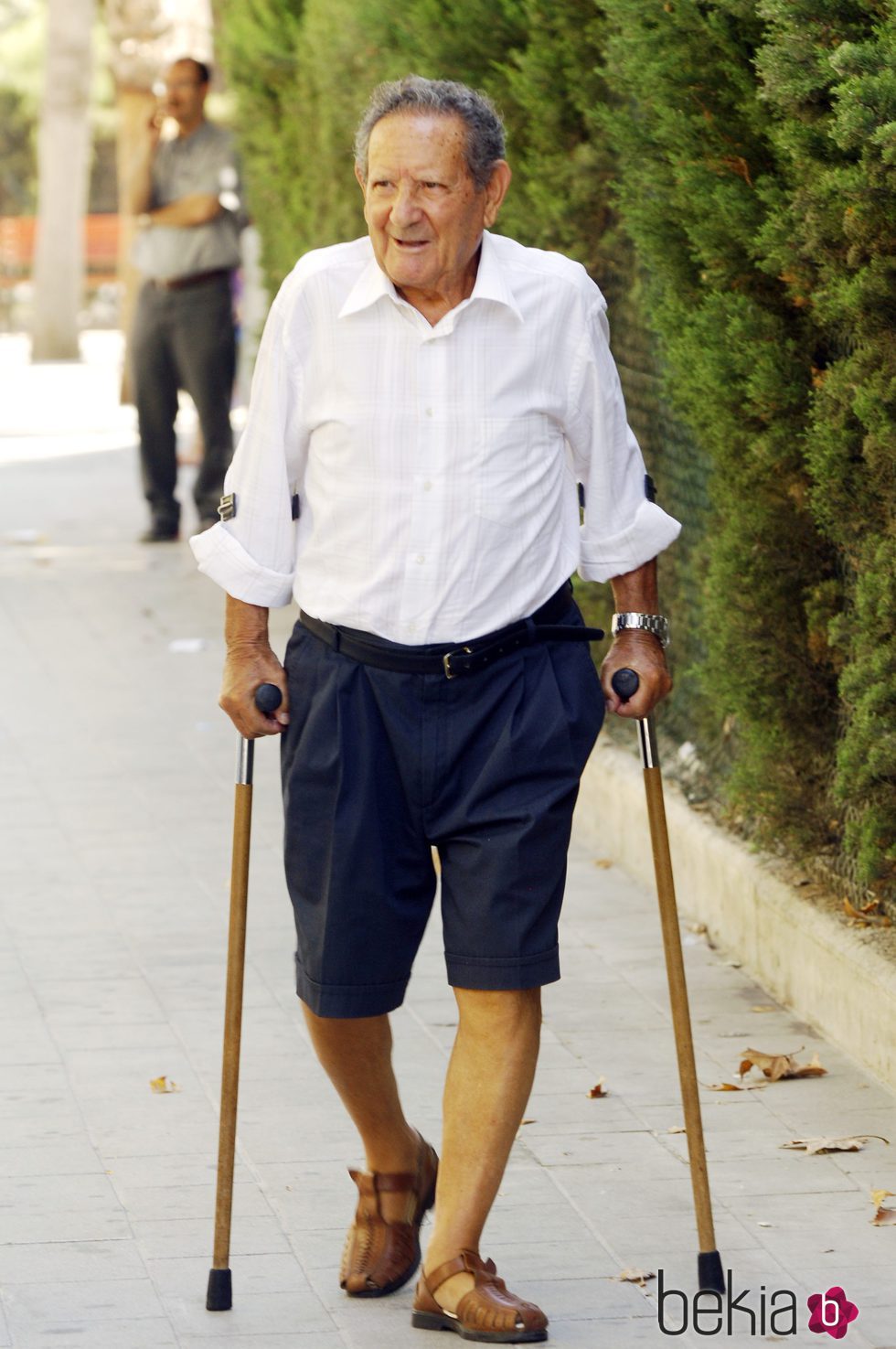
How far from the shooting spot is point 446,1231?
398cm

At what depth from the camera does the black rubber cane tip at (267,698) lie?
4.09 m

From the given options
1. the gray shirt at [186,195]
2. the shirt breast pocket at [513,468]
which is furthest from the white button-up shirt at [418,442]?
the gray shirt at [186,195]

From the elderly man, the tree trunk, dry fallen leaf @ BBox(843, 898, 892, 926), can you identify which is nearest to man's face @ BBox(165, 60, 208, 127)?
dry fallen leaf @ BBox(843, 898, 892, 926)

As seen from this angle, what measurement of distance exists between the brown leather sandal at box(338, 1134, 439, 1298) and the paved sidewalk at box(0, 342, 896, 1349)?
0.19 feet

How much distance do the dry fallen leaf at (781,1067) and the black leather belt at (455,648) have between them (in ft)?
5.36

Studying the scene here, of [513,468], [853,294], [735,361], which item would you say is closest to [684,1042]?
[513,468]

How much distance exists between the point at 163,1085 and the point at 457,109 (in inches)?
94.8

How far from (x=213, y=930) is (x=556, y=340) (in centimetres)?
298

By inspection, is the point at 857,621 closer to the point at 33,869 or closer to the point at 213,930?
the point at 213,930

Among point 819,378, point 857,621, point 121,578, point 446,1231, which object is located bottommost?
point 121,578

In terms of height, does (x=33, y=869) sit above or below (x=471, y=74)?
below

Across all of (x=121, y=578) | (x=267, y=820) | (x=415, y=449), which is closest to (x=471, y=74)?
(x=267, y=820)

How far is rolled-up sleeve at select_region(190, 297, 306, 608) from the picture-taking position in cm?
403

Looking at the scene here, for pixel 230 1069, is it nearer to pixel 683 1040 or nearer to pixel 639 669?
pixel 683 1040
